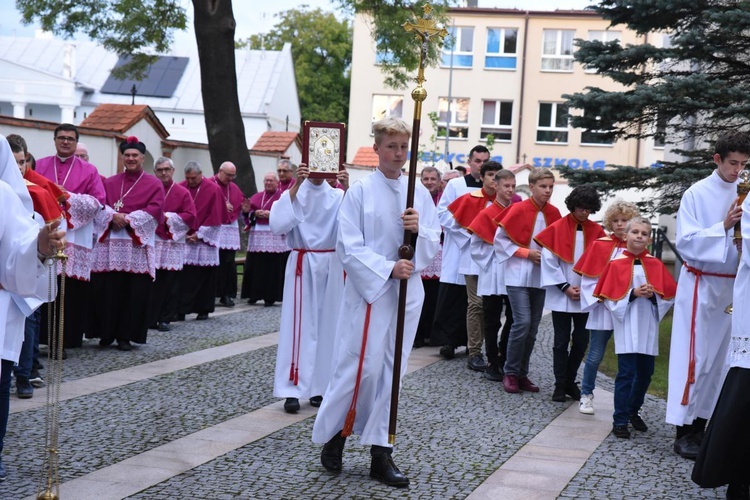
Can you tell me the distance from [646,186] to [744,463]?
7.90m

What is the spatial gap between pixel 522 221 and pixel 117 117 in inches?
496

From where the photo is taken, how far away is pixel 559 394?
8891 mm

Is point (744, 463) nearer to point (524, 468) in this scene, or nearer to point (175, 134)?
point (524, 468)

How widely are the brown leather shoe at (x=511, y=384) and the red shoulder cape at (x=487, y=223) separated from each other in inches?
53.4

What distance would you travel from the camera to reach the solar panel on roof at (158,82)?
48.8m

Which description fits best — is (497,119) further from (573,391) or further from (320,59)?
(573,391)

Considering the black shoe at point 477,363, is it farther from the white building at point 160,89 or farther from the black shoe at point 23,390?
the white building at point 160,89

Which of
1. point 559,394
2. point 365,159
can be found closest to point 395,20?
point 365,159

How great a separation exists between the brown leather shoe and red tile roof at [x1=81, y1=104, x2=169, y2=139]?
1211 centimetres

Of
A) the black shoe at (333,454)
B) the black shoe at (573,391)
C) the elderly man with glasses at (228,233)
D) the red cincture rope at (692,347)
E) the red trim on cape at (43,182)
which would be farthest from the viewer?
the elderly man with glasses at (228,233)

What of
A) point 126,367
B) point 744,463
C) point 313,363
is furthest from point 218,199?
point 744,463

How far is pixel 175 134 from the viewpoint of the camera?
46.9m

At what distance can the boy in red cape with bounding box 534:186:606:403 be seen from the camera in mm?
8680

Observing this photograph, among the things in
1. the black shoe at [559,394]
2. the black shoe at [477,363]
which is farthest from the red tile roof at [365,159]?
the black shoe at [559,394]
